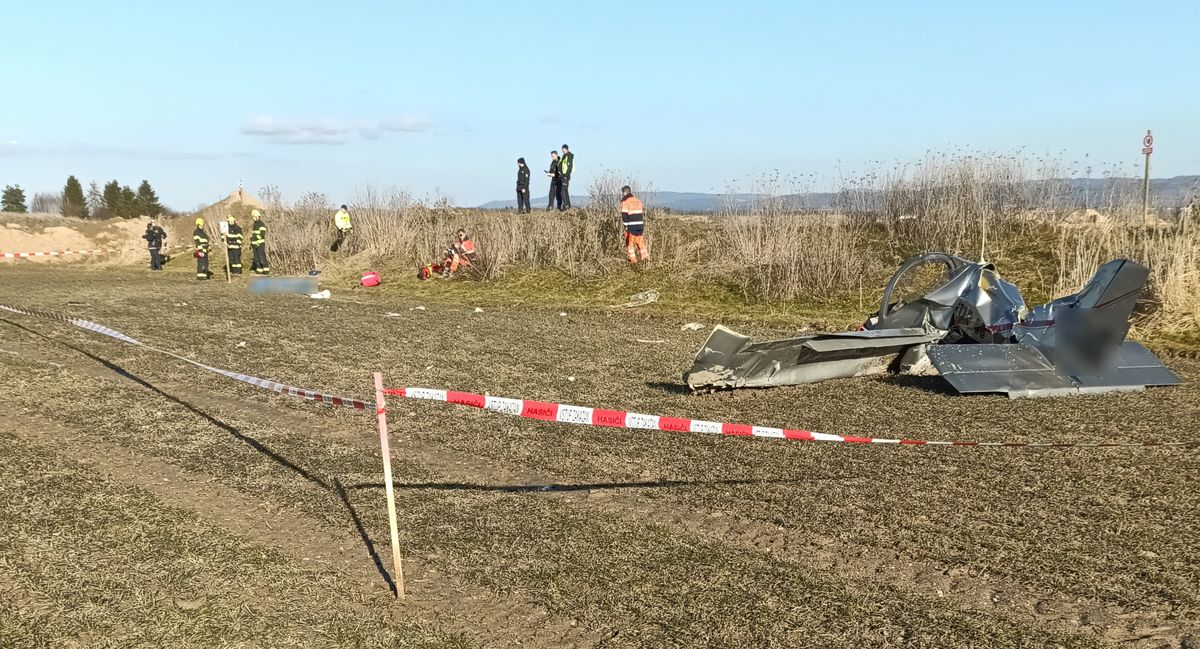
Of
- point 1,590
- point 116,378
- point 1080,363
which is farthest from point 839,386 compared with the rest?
point 116,378

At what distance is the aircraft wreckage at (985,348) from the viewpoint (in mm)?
8469

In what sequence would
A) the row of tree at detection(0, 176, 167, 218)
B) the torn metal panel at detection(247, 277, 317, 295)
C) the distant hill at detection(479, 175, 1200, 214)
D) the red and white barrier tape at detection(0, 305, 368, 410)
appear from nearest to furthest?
1. the red and white barrier tape at detection(0, 305, 368, 410)
2. the distant hill at detection(479, 175, 1200, 214)
3. the torn metal panel at detection(247, 277, 317, 295)
4. the row of tree at detection(0, 176, 167, 218)

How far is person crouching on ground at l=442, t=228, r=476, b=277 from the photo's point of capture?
2202cm

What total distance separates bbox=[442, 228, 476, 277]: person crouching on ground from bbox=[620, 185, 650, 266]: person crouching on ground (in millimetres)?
4332

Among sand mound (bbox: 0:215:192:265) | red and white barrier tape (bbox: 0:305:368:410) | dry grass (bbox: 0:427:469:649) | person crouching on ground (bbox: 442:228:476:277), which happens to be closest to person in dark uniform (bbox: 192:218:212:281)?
person crouching on ground (bbox: 442:228:476:277)

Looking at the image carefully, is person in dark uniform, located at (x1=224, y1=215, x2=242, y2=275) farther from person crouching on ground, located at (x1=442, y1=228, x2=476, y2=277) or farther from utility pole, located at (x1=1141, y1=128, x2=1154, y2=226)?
utility pole, located at (x1=1141, y1=128, x2=1154, y2=226)

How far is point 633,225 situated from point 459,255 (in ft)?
16.6

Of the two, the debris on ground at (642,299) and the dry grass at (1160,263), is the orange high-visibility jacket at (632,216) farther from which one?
the dry grass at (1160,263)

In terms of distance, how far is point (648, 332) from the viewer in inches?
566

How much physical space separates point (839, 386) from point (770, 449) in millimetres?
2607

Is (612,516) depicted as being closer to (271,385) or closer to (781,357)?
(271,385)

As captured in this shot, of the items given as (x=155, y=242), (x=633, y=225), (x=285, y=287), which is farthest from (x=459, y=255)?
(x=155, y=242)

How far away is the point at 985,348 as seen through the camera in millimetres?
8773

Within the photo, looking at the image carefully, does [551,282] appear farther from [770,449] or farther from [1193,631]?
[1193,631]
